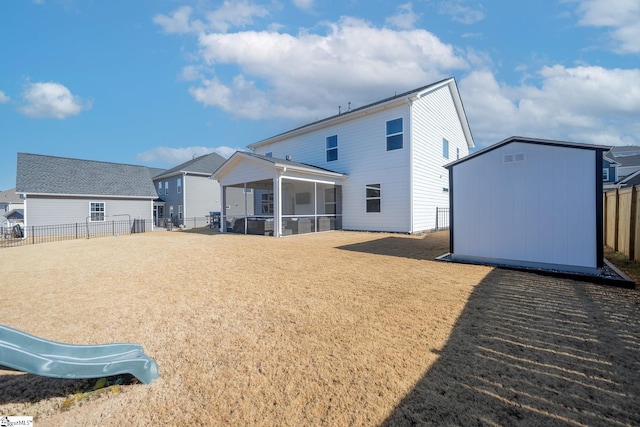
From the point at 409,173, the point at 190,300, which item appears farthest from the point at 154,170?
the point at 190,300

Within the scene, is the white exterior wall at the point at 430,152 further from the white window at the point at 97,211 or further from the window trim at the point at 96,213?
the white window at the point at 97,211

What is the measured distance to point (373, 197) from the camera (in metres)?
14.7

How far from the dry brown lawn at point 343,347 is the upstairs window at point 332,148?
37.7 ft

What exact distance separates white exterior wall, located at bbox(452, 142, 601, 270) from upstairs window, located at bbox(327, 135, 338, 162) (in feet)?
31.5

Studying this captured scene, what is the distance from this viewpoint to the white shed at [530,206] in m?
5.62

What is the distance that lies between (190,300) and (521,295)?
534cm

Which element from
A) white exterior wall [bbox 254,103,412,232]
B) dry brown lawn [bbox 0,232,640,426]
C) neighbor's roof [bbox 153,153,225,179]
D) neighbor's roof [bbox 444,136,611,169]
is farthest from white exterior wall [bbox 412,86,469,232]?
neighbor's roof [bbox 153,153,225,179]

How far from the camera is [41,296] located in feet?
15.8

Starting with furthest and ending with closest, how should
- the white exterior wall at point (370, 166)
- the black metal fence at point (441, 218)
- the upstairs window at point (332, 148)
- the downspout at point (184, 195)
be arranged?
1. the downspout at point (184, 195)
2. the upstairs window at point (332, 148)
3. the black metal fence at point (441, 218)
4. the white exterior wall at point (370, 166)

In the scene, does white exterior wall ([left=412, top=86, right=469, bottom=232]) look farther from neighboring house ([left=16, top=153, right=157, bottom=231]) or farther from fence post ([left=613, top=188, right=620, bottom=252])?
neighboring house ([left=16, top=153, right=157, bottom=231])

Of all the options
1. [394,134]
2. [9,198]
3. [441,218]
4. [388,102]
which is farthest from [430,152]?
[9,198]

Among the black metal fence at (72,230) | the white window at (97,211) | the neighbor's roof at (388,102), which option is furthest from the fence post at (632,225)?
the white window at (97,211)

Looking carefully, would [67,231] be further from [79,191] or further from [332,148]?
[332,148]

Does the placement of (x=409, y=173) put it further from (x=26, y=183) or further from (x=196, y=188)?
(x=26, y=183)
